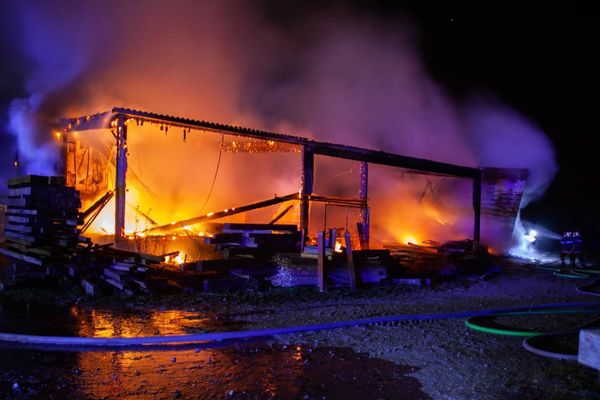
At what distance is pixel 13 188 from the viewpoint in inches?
413

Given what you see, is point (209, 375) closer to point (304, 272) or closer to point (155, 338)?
point (155, 338)

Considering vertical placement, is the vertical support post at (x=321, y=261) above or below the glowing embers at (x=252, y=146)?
below

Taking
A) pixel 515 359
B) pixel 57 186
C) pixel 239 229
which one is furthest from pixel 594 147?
pixel 57 186

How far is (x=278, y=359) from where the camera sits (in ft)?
16.6

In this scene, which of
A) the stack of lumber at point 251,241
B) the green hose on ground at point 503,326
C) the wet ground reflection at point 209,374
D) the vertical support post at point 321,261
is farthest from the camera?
the stack of lumber at point 251,241

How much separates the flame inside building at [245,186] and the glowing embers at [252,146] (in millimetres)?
47

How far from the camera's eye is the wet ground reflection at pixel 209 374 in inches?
160

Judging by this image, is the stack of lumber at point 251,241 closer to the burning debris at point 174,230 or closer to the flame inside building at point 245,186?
the burning debris at point 174,230

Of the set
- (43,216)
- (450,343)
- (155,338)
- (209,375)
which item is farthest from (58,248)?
(450,343)

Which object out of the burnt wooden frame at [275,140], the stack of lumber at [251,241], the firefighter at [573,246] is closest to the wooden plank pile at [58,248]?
the burnt wooden frame at [275,140]

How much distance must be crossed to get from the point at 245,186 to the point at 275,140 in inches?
196

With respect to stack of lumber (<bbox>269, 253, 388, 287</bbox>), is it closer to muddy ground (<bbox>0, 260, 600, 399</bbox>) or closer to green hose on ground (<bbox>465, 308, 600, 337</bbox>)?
muddy ground (<bbox>0, 260, 600, 399</bbox>)

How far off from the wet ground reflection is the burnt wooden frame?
6.16 meters

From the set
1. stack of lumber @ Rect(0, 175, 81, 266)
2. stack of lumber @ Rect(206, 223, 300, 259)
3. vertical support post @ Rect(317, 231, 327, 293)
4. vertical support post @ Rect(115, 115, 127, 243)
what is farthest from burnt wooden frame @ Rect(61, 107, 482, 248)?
vertical support post @ Rect(317, 231, 327, 293)
